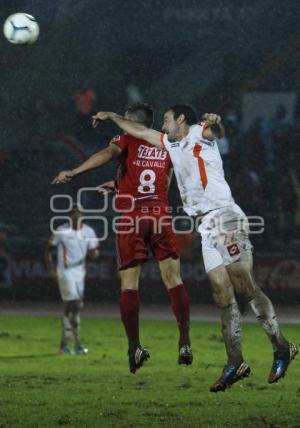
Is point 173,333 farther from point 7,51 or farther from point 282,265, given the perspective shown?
point 7,51

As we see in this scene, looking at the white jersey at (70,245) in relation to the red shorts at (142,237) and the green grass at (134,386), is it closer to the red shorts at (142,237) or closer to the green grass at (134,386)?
the green grass at (134,386)

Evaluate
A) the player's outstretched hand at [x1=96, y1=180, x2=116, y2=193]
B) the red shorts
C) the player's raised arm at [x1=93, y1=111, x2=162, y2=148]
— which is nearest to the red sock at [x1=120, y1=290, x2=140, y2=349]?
the red shorts

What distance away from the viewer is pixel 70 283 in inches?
626

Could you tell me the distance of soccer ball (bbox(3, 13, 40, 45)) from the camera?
43.3ft

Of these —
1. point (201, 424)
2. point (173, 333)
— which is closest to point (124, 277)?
point (201, 424)

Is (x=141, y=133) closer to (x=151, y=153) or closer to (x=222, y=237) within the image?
(x=151, y=153)

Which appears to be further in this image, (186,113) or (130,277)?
(130,277)

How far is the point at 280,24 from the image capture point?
27.2 metres

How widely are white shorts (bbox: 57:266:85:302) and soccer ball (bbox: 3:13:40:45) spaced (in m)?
4.14

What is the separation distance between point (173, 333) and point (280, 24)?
1177 centimetres

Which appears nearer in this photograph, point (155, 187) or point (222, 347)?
point (155, 187)

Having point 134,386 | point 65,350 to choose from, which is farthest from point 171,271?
point 65,350

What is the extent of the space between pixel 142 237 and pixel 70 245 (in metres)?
6.44

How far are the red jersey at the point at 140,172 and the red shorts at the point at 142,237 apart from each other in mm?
115
